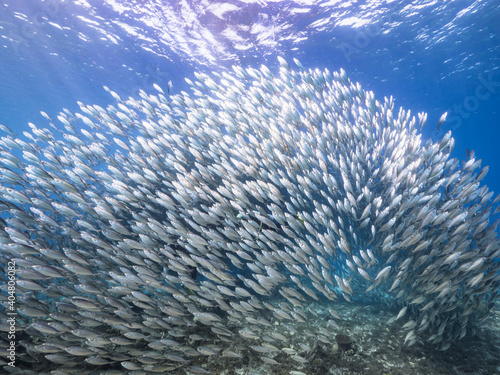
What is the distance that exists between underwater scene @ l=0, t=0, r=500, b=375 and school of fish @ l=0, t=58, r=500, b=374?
5cm

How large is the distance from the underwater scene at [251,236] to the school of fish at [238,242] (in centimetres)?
5

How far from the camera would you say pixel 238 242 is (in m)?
6.01

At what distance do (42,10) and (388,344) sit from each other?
25753mm

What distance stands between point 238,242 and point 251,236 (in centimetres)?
37

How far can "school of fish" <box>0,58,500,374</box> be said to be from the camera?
4184 mm

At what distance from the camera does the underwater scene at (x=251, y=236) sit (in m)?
4.31

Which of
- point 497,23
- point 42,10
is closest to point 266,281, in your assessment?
point 42,10

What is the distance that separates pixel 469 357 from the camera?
15.8ft
